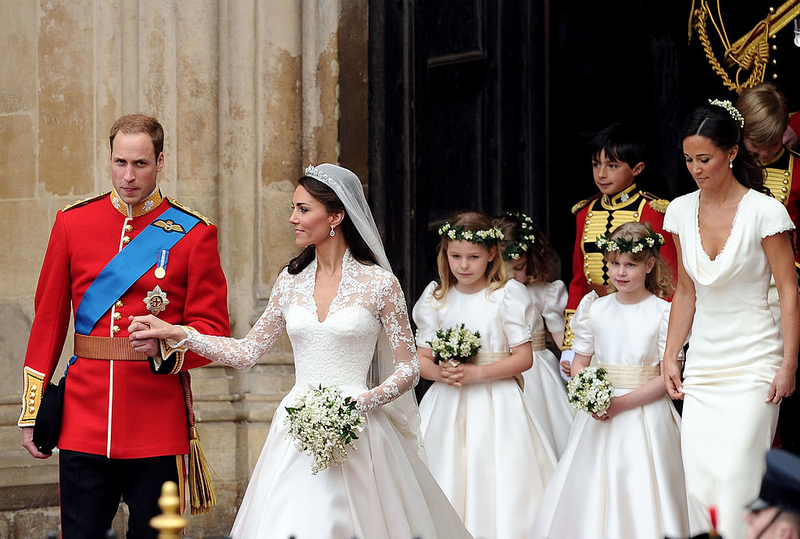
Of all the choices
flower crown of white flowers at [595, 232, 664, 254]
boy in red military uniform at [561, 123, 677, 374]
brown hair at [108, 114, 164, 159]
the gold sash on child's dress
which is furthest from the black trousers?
boy in red military uniform at [561, 123, 677, 374]

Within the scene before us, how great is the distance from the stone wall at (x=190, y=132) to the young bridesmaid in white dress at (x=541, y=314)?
3.83 feet

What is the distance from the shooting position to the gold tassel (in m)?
5.07

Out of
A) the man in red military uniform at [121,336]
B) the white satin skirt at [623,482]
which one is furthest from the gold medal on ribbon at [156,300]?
the white satin skirt at [623,482]

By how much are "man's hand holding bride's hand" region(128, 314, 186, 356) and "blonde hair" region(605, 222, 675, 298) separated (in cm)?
238

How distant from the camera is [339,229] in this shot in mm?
5422

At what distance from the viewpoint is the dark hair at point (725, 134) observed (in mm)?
5387

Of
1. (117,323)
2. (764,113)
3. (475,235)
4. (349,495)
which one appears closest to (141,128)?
(117,323)

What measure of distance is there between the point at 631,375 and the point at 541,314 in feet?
Answer: 5.11

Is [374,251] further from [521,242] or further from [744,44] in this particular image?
[744,44]

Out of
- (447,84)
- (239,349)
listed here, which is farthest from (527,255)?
(239,349)

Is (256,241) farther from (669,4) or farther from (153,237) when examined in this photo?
(669,4)

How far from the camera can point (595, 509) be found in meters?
6.20

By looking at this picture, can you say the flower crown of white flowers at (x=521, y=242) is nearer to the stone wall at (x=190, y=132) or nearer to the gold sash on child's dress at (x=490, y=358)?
the gold sash on child's dress at (x=490, y=358)

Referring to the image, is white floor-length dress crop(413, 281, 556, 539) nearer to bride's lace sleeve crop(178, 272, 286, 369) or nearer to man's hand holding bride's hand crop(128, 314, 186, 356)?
bride's lace sleeve crop(178, 272, 286, 369)
